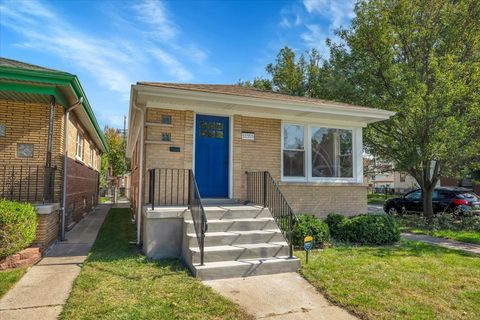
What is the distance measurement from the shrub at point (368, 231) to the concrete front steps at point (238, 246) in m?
2.23

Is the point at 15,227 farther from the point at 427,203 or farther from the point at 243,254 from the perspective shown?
the point at 427,203

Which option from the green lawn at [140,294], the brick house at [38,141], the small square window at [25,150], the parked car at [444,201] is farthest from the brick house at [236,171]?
the parked car at [444,201]

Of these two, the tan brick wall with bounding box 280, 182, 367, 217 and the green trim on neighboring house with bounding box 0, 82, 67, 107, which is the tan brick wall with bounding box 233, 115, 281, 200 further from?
the green trim on neighboring house with bounding box 0, 82, 67, 107

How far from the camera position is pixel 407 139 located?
1220 cm

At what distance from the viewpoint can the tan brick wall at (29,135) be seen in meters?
7.25

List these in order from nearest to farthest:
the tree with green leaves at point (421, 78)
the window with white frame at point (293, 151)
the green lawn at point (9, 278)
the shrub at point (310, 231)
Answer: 1. the green lawn at point (9, 278)
2. the shrub at point (310, 231)
3. the window with white frame at point (293, 151)
4. the tree with green leaves at point (421, 78)

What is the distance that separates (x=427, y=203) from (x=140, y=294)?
12.7m

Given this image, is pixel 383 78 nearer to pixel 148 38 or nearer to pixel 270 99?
pixel 270 99

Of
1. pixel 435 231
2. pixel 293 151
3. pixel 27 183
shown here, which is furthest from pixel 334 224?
pixel 27 183

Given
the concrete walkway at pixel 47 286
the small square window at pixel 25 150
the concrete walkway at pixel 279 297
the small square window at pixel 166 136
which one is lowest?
the concrete walkway at pixel 279 297

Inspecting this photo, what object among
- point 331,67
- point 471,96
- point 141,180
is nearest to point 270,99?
point 141,180

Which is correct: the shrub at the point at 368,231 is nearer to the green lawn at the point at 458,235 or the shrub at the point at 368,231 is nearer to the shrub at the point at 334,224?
the shrub at the point at 334,224

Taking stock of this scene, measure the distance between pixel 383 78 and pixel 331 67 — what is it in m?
3.19

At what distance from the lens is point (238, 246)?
5.87 m
